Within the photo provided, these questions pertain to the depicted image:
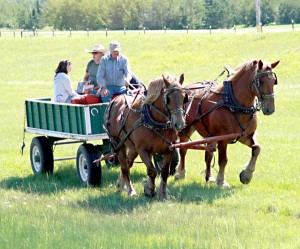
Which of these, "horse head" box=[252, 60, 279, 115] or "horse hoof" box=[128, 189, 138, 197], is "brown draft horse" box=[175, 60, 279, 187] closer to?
"horse head" box=[252, 60, 279, 115]

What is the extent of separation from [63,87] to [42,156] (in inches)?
48.4

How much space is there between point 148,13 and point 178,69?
261 feet

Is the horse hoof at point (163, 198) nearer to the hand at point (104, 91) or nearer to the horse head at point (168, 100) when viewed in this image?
the horse head at point (168, 100)

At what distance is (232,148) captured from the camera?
1708 cm

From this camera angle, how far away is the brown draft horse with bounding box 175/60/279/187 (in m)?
12.0

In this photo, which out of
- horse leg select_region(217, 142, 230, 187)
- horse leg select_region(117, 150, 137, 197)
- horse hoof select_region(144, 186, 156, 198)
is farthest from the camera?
horse leg select_region(217, 142, 230, 187)

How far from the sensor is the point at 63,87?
14.3 metres

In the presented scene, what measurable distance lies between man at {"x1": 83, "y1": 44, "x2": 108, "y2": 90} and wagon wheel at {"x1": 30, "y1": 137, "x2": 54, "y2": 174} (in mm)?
1306

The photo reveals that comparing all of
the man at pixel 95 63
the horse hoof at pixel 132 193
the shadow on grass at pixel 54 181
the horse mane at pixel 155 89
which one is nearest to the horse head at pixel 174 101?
the horse mane at pixel 155 89

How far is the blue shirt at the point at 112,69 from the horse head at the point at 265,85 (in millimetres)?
2446

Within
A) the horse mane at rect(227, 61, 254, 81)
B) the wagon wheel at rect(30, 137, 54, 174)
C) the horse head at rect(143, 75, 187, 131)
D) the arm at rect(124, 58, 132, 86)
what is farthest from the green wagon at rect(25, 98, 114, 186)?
the horse mane at rect(227, 61, 254, 81)

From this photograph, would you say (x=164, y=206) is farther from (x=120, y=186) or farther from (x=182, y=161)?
(x=182, y=161)

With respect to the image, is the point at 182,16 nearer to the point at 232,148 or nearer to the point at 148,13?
the point at 148,13

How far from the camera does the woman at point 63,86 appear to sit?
1425 centimetres
